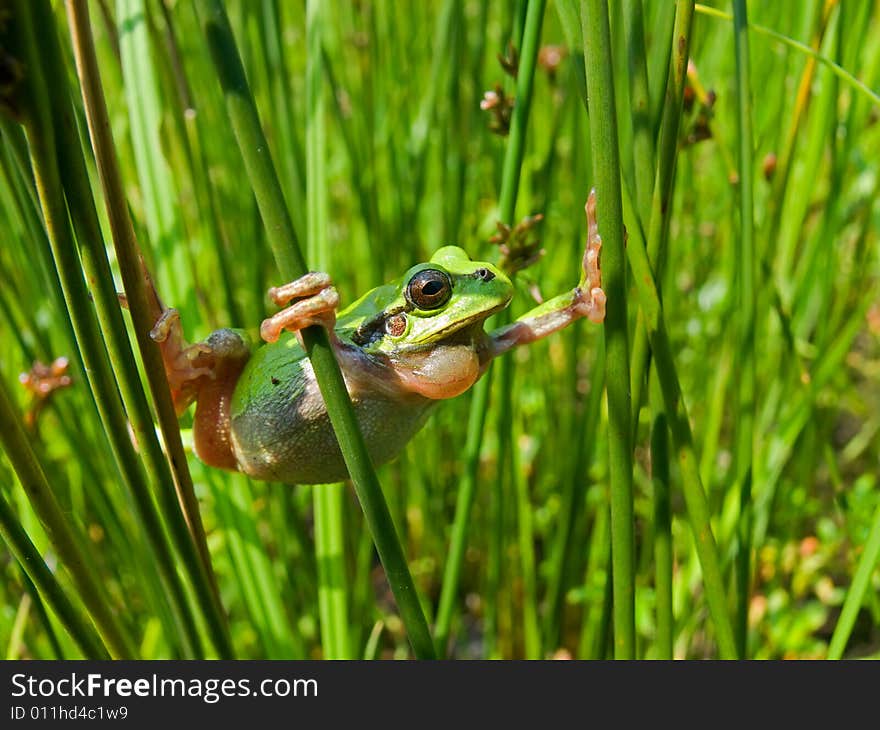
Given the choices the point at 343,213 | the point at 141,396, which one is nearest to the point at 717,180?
the point at 343,213

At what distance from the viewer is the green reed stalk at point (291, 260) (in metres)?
0.48

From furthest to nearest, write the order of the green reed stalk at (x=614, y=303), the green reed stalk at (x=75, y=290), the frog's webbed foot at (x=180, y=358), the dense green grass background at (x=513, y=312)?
1. the dense green grass background at (x=513, y=312)
2. the frog's webbed foot at (x=180, y=358)
3. the green reed stalk at (x=614, y=303)
4. the green reed stalk at (x=75, y=290)

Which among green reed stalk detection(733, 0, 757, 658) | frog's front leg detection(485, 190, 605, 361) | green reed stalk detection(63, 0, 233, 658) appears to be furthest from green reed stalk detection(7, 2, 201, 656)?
green reed stalk detection(733, 0, 757, 658)

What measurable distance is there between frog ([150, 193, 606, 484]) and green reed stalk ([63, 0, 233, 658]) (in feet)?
0.28

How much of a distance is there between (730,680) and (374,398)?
410mm

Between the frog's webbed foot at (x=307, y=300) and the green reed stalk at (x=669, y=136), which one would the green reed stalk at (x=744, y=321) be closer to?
the green reed stalk at (x=669, y=136)

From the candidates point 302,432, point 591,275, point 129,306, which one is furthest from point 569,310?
point 129,306

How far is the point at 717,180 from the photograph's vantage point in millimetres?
1601

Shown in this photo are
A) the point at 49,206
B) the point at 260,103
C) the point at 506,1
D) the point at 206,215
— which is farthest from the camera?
the point at 260,103

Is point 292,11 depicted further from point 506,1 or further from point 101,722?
point 101,722

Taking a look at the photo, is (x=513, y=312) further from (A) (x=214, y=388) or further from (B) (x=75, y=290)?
(B) (x=75, y=290)

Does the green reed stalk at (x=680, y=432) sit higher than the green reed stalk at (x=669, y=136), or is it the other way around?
the green reed stalk at (x=669, y=136)

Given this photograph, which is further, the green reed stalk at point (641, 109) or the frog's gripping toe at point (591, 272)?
the frog's gripping toe at point (591, 272)

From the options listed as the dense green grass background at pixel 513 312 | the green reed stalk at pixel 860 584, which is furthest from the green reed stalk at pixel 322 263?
the green reed stalk at pixel 860 584
